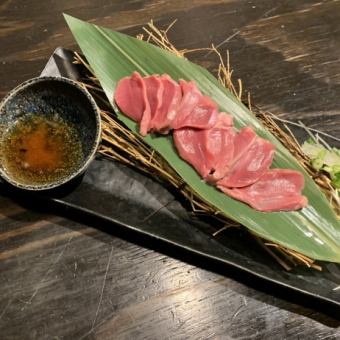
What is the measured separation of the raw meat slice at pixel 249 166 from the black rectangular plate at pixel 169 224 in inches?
10.4

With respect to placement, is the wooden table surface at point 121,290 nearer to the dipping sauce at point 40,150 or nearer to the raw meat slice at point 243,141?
the dipping sauce at point 40,150

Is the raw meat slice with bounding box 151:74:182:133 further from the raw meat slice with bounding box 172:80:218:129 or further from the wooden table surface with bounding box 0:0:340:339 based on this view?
the wooden table surface with bounding box 0:0:340:339

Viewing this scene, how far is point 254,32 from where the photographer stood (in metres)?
2.99

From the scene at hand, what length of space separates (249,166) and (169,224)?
1.64ft

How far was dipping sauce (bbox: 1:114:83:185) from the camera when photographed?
2.29 m

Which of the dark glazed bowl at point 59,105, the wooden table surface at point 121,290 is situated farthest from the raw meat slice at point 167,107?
the wooden table surface at point 121,290

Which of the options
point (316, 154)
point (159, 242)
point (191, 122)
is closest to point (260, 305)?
point (159, 242)

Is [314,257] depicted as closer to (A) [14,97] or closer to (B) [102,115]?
(B) [102,115]

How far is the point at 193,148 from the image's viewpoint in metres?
2.24

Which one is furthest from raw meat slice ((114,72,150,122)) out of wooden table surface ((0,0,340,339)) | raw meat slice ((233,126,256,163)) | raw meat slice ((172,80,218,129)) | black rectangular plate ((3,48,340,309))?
wooden table surface ((0,0,340,339))

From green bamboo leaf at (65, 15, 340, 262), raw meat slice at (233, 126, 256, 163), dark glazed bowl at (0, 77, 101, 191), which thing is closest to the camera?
green bamboo leaf at (65, 15, 340, 262)

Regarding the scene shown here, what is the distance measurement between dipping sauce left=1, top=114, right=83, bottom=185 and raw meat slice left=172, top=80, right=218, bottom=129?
0.56 metres

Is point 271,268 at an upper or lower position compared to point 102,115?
lower

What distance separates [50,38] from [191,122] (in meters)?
1.29
